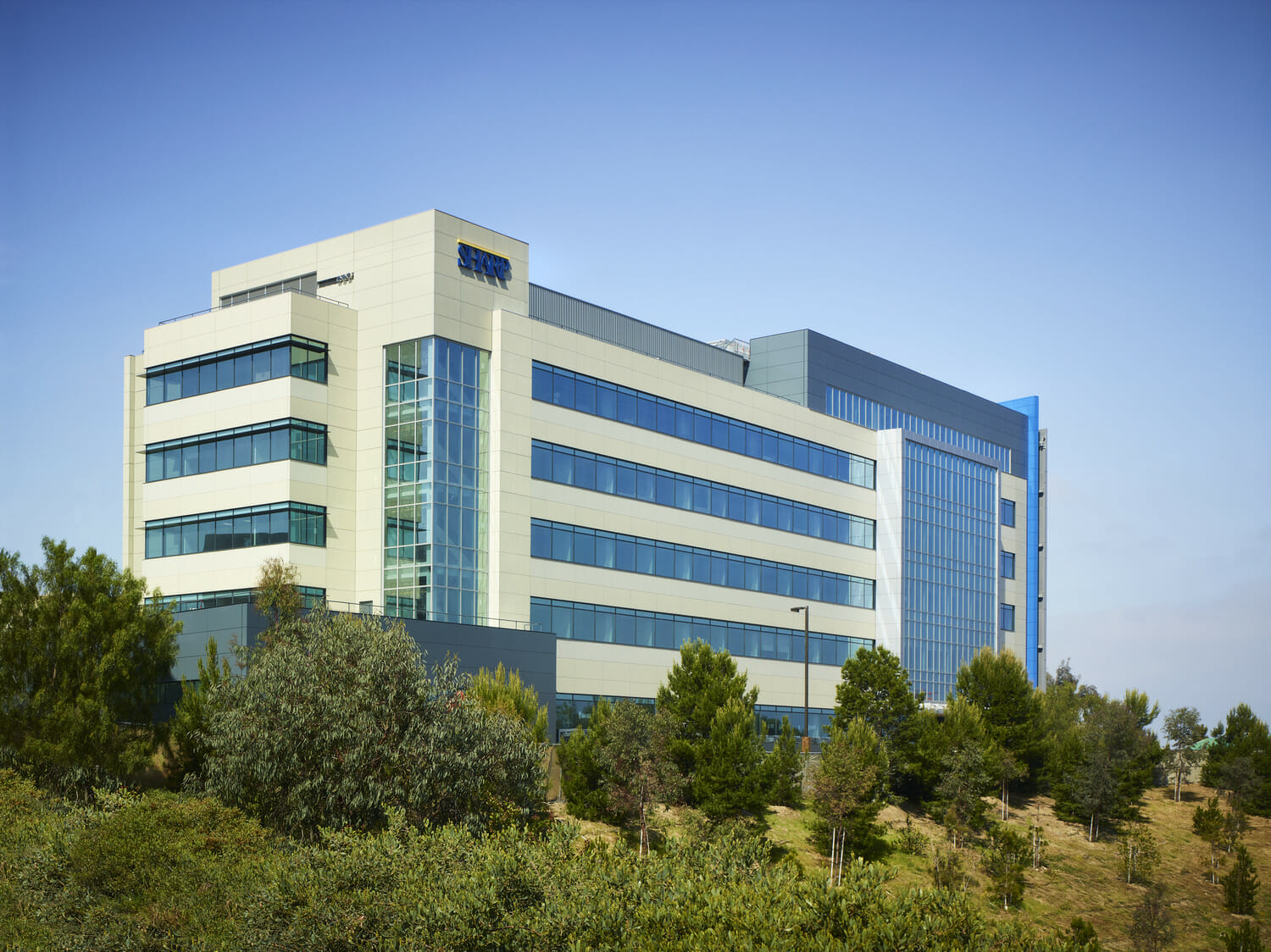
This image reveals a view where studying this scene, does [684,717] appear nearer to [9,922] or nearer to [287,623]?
[287,623]

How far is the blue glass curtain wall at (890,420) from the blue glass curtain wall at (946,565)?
5.71 ft

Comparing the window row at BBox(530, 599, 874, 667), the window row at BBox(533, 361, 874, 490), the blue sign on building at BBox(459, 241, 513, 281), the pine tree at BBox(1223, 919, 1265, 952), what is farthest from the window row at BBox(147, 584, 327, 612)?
the pine tree at BBox(1223, 919, 1265, 952)

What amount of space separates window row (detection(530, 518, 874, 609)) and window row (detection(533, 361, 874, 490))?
20.5 feet

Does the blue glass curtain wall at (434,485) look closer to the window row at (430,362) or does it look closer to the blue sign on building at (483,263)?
the window row at (430,362)

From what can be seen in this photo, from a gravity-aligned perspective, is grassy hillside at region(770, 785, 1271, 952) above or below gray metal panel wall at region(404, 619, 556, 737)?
below

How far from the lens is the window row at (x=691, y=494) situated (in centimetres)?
6069

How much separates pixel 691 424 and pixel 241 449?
25.3m

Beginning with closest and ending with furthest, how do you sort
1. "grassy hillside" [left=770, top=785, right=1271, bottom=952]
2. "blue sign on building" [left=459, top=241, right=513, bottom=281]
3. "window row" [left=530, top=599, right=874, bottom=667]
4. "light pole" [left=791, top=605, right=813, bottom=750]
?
"blue sign on building" [left=459, top=241, right=513, bottom=281]
"grassy hillside" [left=770, top=785, right=1271, bottom=952]
"window row" [left=530, top=599, right=874, bottom=667]
"light pole" [left=791, top=605, right=813, bottom=750]

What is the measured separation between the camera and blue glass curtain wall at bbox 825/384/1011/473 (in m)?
81.4

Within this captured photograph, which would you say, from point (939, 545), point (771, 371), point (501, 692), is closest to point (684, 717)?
point (501, 692)

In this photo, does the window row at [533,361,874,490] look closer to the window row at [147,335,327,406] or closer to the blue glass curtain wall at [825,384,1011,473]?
the blue glass curtain wall at [825,384,1011,473]

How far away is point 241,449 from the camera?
55406 mm

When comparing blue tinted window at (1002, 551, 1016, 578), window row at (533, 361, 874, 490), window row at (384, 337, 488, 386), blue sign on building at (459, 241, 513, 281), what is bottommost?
blue tinted window at (1002, 551, 1016, 578)

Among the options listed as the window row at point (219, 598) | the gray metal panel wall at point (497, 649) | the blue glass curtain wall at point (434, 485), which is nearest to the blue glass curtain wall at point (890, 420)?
the blue glass curtain wall at point (434, 485)
